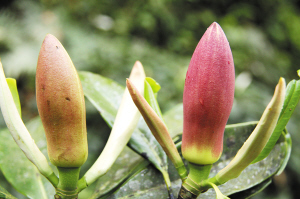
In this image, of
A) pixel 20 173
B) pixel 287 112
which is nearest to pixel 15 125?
pixel 20 173

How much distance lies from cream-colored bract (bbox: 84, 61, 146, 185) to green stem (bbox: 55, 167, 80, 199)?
20 millimetres

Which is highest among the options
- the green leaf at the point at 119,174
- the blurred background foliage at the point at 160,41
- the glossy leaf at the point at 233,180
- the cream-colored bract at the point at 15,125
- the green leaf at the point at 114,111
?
the cream-colored bract at the point at 15,125

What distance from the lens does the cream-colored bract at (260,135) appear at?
257mm

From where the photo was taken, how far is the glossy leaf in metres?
0.41

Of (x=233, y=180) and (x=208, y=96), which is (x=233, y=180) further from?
(x=208, y=96)

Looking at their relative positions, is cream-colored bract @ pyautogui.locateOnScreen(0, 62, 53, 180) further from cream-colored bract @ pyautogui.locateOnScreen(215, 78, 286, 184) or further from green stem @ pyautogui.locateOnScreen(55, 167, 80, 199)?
cream-colored bract @ pyautogui.locateOnScreen(215, 78, 286, 184)

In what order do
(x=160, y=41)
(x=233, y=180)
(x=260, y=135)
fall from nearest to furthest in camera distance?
(x=260, y=135), (x=233, y=180), (x=160, y=41)

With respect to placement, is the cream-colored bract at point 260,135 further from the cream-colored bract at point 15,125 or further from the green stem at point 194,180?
the cream-colored bract at point 15,125

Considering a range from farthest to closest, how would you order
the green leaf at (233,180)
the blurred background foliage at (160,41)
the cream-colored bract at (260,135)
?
→ 1. the blurred background foliage at (160,41)
2. the green leaf at (233,180)
3. the cream-colored bract at (260,135)

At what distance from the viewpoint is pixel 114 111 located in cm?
52

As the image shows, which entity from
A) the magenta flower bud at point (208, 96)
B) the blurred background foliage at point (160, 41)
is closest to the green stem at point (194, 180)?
the magenta flower bud at point (208, 96)

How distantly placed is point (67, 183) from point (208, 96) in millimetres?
205

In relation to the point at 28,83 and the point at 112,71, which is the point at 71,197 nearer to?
the point at 112,71

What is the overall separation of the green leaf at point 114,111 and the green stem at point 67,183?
134 mm
